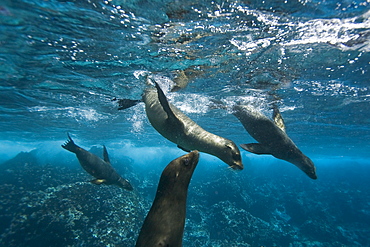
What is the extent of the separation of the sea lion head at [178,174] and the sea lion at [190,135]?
831 millimetres

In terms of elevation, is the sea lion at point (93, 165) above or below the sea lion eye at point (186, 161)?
below

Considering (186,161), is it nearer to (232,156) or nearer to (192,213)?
(232,156)

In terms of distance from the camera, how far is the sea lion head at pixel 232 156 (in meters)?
2.96

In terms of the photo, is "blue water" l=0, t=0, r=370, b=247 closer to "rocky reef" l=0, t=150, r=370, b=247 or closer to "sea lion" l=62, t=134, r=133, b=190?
"rocky reef" l=0, t=150, r=370, b=247

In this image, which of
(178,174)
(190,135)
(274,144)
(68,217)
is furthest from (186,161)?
(68,217)

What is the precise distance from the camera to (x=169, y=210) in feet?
7.85

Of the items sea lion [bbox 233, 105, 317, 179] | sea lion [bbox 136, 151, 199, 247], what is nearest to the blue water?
sea lion [bbox 233, 105, 317, 179]

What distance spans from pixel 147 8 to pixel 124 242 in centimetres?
1084

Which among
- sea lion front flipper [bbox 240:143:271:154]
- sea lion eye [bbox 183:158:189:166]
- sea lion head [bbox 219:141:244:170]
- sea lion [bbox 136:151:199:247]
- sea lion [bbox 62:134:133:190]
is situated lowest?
sea lion [bbox 62:134:133:190]

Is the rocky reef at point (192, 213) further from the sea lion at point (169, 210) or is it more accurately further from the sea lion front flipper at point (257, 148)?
the sea lion front flipper at point (257, 148)

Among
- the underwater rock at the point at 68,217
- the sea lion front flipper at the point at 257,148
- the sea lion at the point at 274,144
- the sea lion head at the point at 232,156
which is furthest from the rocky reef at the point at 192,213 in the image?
the sea lion head at the point at 232,156

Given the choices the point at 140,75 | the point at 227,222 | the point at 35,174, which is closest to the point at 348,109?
the point at 227,222

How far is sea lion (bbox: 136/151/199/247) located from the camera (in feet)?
7.52

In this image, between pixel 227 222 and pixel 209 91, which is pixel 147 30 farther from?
pixel 227 222
